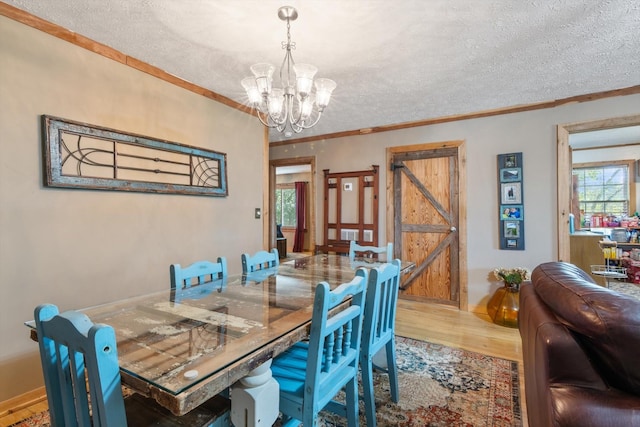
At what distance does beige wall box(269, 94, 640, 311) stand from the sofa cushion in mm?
2786

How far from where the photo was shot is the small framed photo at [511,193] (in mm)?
3541

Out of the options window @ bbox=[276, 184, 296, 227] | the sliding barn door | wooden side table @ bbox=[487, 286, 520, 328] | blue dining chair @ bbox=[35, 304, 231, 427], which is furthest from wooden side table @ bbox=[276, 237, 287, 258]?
blue dining chair @ bbox=[35, 304, 231, 427]

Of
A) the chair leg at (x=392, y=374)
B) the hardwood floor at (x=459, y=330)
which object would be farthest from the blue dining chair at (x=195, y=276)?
the hardwood floor at (x=459, y=330)

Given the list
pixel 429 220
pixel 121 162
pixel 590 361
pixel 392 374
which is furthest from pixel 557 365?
pixel 429 220

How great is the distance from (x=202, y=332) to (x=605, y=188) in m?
8.32

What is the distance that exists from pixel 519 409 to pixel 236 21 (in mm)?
2957

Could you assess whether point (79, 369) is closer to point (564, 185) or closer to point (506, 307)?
point (506, 307)

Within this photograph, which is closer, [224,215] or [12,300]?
[12,300]

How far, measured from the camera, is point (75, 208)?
2.16 m

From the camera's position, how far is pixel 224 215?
3.29m

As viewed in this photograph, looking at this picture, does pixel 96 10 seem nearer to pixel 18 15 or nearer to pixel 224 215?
pixel 18 15

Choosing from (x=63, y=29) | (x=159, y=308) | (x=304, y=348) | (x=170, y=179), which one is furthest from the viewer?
(x=170, y=179)

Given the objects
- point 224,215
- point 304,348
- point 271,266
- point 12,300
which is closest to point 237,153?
point 224,215

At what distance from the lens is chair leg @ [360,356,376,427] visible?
1.64 meters
